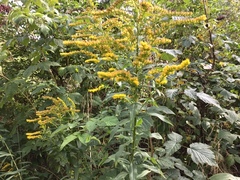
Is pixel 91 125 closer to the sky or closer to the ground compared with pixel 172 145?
closer to the sky

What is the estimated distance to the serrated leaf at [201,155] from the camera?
1.37 meters

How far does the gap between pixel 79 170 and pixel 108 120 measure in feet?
1.33

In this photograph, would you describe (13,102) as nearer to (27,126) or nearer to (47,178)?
(27,126)

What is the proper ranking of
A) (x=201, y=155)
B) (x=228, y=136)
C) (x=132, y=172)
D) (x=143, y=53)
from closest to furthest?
(x=143, y=53) → (x=132, y=172) → (x=201, y=155) → (x=228, y=136)

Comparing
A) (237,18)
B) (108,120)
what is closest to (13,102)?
(108,120)

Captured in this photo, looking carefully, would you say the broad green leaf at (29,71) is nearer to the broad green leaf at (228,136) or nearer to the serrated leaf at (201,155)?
the serrated leaf at (201,155)

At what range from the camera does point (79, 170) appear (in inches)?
58.4

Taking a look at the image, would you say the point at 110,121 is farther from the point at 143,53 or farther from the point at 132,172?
the point at 143,53

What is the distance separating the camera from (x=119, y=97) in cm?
109

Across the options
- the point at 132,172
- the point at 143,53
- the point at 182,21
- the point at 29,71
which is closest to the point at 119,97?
the point at 143,53

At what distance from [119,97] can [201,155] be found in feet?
2.03

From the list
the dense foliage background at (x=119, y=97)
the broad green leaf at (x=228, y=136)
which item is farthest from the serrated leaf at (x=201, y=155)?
the broad green leaf at (x=228, y=136)

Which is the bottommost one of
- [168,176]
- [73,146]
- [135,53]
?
[168,176]

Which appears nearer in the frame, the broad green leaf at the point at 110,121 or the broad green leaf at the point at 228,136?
the broad green leaf at the point at 110,121
